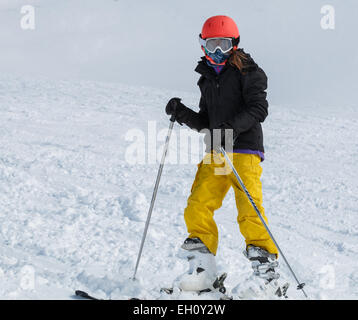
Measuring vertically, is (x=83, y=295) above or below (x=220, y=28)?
below

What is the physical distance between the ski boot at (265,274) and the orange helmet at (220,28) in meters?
1.62

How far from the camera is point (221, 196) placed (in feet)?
12.1

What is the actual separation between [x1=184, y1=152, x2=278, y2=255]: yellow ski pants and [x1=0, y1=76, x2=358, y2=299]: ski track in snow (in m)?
0.59

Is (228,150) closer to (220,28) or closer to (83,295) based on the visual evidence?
(220,28)

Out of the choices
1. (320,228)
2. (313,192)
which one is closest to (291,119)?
(313,192)

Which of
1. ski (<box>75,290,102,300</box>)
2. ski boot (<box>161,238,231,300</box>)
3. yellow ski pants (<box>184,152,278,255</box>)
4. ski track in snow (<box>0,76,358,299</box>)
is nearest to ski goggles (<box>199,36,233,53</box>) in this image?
yellow ski pants (<box>184,152,278,255</box>)

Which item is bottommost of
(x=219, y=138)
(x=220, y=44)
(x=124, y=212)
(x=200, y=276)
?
(x=124, y=212)

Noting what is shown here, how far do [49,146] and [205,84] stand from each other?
6434 millimetres

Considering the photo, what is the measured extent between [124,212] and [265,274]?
9.21 ft

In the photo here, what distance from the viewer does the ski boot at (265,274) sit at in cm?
337

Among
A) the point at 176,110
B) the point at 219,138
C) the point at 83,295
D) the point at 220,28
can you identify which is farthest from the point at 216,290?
the point at 220,28

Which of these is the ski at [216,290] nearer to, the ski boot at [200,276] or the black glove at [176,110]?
the ski boot at [200,276]

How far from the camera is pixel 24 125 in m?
11.6
